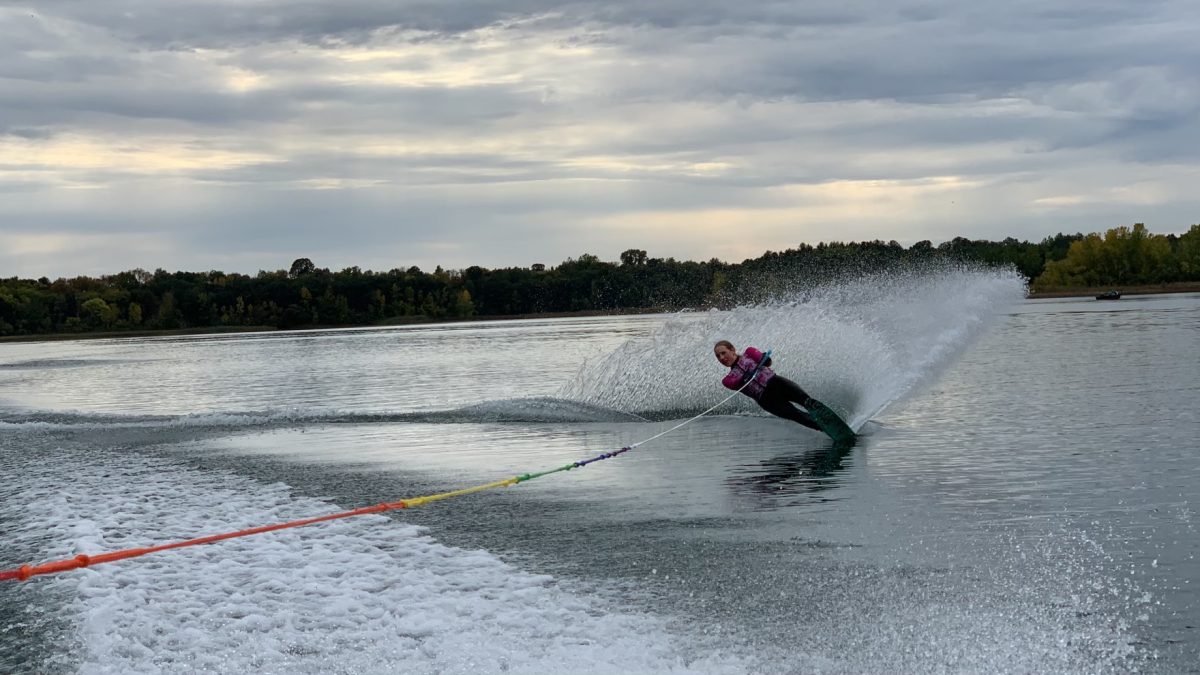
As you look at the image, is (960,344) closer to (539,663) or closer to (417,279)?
(539,663)

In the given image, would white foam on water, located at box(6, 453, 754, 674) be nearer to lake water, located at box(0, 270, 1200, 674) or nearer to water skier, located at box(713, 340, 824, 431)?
lake water, located at box(0, 270, 1200, 674)

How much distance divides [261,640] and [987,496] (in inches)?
259

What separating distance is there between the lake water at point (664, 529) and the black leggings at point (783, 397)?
0.46 metres

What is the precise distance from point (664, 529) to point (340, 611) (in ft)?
10.6

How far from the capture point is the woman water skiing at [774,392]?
48.8 feet

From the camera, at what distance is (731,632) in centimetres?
662

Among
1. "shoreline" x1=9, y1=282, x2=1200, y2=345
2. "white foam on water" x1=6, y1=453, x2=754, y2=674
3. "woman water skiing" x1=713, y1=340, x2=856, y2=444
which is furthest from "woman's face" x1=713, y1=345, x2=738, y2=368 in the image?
"shoreline" x1=9, y1=282, x2=1200, y2=345

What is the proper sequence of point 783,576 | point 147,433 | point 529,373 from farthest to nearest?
point 529,373 → point 147,433 → point 783,576

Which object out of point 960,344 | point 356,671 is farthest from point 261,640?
point 960,344

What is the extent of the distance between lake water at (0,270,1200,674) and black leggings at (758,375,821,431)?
1.51 ft

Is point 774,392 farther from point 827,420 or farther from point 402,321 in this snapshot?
point 402,321

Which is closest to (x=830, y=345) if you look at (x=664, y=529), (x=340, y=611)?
(x=664, y=529)

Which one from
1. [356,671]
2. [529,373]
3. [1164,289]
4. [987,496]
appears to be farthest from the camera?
[1164,289]

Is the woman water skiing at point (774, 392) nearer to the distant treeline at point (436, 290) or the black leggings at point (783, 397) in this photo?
the black leggings at point (783, 397)
